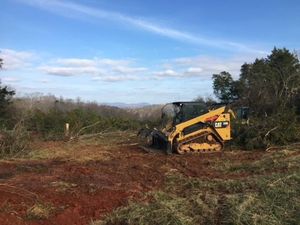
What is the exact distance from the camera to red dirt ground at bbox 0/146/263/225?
24.7 feet

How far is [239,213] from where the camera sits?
275 inches

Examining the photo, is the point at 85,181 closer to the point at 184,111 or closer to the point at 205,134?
the point at 205,134

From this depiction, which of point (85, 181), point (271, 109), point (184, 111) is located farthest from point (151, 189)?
point (271, 109)

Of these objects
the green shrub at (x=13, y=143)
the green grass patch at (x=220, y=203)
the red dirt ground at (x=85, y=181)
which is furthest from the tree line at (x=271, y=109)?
the green shrub at (x=13, y=143)

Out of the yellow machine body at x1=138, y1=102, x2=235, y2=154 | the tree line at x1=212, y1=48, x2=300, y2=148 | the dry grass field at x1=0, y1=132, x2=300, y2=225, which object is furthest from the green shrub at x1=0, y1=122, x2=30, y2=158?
the tree line at x1=212, y1=48, x2=300, y2=148

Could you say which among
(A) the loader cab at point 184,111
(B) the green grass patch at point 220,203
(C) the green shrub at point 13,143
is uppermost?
(A) the loader cab at point 184,111

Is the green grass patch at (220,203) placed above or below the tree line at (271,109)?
below

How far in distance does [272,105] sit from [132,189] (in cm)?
1296

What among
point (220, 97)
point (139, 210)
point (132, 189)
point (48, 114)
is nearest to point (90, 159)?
point (132, 189)

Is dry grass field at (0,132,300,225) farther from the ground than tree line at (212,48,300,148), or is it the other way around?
tree line at (212,48,300,148)

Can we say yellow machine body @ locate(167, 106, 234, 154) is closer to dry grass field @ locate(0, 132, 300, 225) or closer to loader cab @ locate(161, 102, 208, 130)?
loader cab @ locate(161, 102, 208, 130)

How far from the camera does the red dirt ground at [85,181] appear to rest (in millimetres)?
7539

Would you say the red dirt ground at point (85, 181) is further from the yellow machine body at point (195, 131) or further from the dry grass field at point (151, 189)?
the yellow machine body at point (195, 131)

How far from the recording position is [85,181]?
32.2ft
